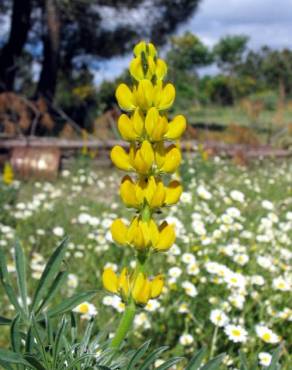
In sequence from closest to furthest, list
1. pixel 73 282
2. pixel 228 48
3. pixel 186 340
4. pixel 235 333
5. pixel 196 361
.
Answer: pixel 196 361
pixel 235 333
pixel 186 340
pixel 73 282
pixel 228 48

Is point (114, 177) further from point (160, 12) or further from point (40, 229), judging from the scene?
point (160, 12)

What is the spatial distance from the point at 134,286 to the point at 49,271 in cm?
22

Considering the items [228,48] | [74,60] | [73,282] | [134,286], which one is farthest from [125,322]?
[228,48]

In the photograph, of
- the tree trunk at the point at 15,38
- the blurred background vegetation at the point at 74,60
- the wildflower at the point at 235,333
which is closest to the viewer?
the wildflower at the point at 235,333

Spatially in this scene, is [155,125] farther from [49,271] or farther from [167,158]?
[49,271]

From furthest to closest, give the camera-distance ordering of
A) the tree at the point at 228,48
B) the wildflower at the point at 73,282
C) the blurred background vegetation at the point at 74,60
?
1. the tree at the point at 228,48
2. the blurred background vegetation at the point at 74,60
3. the wildflower at the point at 73,282

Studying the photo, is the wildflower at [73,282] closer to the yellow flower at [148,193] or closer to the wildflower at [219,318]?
the wildflower at [219,318]

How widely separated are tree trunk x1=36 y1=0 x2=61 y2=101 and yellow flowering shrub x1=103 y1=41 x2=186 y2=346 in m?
12.1

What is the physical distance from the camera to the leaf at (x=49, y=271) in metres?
1.15

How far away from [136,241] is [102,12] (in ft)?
47.9

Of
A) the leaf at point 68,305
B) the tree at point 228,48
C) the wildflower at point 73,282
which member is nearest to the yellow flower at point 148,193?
the leaf at point 68,305

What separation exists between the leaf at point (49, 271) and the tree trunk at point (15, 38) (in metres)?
12.6

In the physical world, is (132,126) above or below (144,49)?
below

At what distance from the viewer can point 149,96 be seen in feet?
3.23
